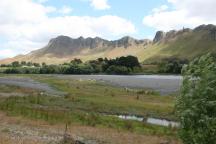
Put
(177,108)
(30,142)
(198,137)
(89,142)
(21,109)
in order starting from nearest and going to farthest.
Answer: (198,137)
(177,108)
(30,142)
(89,142)
(21,109)

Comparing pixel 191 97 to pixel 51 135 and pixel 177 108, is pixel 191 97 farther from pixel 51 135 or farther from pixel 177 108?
pixel 51 135

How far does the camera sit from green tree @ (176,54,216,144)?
30.4 metres

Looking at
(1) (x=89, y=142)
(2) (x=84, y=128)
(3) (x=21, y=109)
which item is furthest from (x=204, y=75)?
(3) (x=21, y=109)

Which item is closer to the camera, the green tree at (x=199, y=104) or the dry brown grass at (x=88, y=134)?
the green tree at (x=199, y=104)

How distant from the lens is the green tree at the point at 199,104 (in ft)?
99.7

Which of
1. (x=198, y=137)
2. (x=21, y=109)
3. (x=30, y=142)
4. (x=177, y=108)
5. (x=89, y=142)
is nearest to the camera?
(x=198, y=137)

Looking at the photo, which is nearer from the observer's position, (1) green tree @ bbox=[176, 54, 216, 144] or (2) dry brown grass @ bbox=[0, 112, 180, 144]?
(1) green tree @ bbox=[176, 54, 216, 144]

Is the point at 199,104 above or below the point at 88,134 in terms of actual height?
above

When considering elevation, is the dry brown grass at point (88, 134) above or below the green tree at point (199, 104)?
below

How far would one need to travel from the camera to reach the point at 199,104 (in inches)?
1210

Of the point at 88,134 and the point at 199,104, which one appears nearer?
the point at 199,104

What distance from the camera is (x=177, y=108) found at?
32562 millimetres

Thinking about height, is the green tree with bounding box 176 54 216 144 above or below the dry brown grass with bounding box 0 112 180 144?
above

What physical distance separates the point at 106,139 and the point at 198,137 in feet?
56.4
